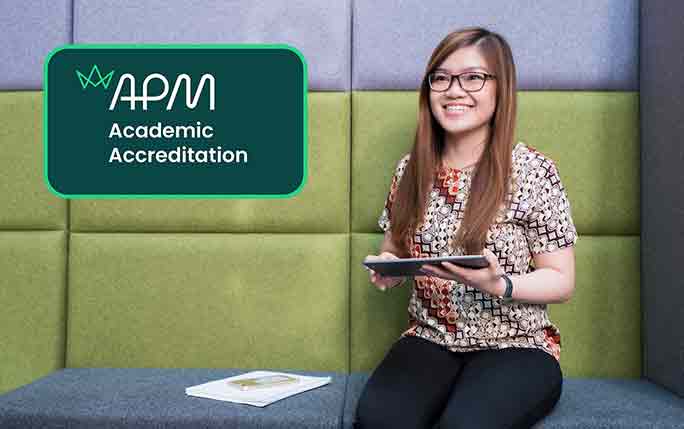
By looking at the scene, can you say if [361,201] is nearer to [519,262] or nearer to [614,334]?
[519,262]

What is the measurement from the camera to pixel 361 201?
6.57ft

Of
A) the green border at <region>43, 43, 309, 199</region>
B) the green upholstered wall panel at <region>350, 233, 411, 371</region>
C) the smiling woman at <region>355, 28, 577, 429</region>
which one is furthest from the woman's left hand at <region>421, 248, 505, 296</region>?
→ the green border at <region>43, 43, 309, 199</region>

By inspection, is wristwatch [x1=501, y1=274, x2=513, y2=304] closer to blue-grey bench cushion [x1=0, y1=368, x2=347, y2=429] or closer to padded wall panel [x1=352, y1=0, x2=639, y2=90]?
blue-grey bench cushion [x1=0, y1=368, x2=347, y2=429]

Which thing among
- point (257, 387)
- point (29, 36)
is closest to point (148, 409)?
point (257, 387)

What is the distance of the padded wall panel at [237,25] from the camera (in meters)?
2.02

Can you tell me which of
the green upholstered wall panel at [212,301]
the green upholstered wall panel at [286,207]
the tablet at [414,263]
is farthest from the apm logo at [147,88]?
the tablet at [414,263]

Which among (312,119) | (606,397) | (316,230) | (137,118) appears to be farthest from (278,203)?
(606,397)

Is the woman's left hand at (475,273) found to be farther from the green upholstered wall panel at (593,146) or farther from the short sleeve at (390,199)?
the green upholstered wall panel at (593,146)

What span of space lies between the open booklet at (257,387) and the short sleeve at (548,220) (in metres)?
0.69

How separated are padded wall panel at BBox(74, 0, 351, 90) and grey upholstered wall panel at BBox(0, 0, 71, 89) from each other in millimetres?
55

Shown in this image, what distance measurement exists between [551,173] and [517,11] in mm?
657

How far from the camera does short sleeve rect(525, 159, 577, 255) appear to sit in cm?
155

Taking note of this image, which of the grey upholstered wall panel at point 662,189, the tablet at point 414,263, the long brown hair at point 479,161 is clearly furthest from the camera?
the grey upholstered wall panel at point 662,189

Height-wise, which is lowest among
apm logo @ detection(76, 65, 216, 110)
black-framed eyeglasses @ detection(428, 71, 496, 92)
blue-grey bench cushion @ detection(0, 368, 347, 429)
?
blue-grey bench cushion @ detection(0, 368, 347, 429)
